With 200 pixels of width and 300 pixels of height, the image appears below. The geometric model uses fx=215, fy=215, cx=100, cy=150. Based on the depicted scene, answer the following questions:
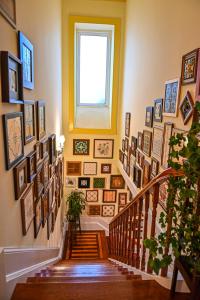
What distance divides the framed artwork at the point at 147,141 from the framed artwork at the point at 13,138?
1732 mm

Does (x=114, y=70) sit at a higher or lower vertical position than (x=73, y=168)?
higher

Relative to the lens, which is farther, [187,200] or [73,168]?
[73,168]

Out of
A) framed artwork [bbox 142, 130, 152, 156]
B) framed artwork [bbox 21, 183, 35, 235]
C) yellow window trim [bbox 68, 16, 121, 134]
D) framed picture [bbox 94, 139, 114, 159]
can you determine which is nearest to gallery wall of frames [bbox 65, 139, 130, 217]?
framed picture [bbox 94, 139, 114, 159]

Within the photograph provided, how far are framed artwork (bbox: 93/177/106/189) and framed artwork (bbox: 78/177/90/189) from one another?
0.19 meters

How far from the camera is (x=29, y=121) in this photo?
204 cm

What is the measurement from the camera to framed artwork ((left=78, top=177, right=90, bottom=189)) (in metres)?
5.81

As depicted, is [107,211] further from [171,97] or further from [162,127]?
[171,97]

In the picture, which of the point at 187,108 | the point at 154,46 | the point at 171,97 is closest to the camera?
the point at 187,108

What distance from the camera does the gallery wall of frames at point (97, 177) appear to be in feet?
18.4

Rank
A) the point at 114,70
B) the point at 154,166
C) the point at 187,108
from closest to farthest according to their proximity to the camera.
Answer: the point at 187,108
the point at 154,166
the point at 114,70

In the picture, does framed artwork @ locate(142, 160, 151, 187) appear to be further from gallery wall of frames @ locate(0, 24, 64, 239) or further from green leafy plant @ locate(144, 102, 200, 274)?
green leafy plant @ locate(144, 102, 200, 274)

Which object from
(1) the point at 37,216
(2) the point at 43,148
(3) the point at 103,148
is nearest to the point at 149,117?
(2) the point at 43,148

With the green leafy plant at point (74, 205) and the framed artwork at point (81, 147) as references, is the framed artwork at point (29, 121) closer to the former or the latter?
the framed artwork at point (81, 147)

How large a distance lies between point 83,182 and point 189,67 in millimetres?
4486
